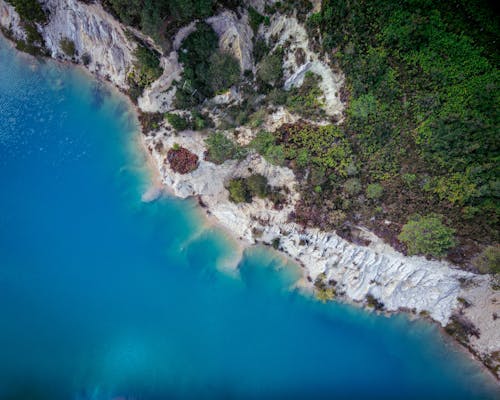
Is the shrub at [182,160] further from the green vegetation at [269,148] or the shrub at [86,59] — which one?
the shrub at [86,59]

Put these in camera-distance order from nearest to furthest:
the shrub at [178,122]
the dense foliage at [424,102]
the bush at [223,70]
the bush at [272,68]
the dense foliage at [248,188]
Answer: the dense foliage at [424,102] < the bush at [272,68] < the bush at [223,70] < the dense foliage at [248,188] < the shrub at [178,122]

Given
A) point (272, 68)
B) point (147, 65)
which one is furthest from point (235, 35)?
point (147, 65)

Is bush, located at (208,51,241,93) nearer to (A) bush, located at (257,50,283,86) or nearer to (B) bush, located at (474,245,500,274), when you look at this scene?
(A) bush, located at (257,50,283,86)

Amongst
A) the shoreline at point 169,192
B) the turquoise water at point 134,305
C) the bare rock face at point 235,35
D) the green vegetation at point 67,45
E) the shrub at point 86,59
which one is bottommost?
the turquoise water at point 134,305

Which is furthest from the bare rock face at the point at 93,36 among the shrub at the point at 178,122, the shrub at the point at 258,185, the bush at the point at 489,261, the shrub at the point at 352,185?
the bush at the point at 489,261

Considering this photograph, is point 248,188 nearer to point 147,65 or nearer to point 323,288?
point 323,288

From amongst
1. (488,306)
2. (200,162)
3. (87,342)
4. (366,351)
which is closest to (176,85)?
(200,162)
